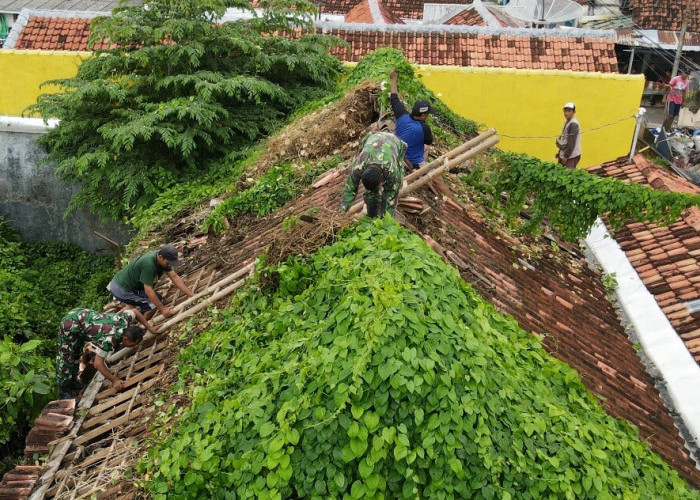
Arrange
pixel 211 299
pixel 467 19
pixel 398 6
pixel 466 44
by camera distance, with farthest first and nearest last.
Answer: pixel 398 6
pixel 467 19
pixel 466 44
pixel 211 299

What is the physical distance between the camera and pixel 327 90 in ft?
46.0

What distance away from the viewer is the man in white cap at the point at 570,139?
38.0ft

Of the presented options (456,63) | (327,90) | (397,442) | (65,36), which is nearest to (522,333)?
(397,442)

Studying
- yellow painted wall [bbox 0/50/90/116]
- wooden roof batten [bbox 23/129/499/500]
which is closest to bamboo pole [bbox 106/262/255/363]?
wooden roof batten [bbox 23/129/499/500]

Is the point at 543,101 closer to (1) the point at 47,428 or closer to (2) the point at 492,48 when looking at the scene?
(2) the point at 492,48

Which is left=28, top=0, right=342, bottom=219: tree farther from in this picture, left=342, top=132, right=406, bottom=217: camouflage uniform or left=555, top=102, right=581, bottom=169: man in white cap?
left=342, top=132, right=406, bottom=217: camouflage uniform

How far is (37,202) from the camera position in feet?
43.4

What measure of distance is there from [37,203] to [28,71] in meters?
3.81

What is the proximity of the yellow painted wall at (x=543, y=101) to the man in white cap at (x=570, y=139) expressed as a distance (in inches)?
117

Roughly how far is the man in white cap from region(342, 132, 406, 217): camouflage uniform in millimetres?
5847

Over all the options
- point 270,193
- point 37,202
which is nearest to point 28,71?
point 37,202

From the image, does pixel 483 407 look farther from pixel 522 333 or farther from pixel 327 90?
pixel 327 90

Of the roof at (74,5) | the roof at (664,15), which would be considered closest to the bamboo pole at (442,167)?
the roof at (74,5)

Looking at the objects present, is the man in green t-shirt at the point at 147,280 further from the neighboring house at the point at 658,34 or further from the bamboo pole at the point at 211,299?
the neighboring house at the point at 658,34
